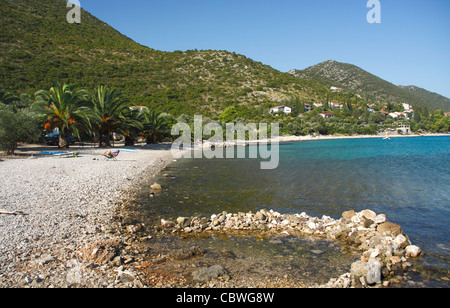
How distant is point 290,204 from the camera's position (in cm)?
1236

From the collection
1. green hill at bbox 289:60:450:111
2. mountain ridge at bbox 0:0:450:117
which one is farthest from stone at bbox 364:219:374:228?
green hill at bbox 289:60:450:111

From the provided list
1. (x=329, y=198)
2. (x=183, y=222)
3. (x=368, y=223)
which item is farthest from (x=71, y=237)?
(x=329, y=198)

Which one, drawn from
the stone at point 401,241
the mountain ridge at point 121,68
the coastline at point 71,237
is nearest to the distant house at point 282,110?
the mountain ridge at point 121,68

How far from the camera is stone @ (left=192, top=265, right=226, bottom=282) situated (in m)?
5.96

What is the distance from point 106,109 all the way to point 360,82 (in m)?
157

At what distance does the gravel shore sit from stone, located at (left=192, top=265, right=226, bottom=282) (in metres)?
1.54

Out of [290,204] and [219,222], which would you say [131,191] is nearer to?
[219,222]

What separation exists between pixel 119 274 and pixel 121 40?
9558 cm

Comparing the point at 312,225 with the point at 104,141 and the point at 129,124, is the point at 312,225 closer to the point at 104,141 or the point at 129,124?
the point at 129,124

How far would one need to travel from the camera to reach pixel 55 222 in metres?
8.07

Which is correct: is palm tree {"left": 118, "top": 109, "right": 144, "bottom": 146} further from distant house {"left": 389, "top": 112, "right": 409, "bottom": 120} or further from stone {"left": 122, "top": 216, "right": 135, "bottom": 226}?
distant house {"left": 389, "top": 112, "right": 409, "bottom": 120}

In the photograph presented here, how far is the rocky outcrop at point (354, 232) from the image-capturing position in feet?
19.6

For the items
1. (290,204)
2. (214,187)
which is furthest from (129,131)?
(290,204)

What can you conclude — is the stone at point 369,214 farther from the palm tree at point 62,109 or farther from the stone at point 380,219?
the palm tree at point 62,109
